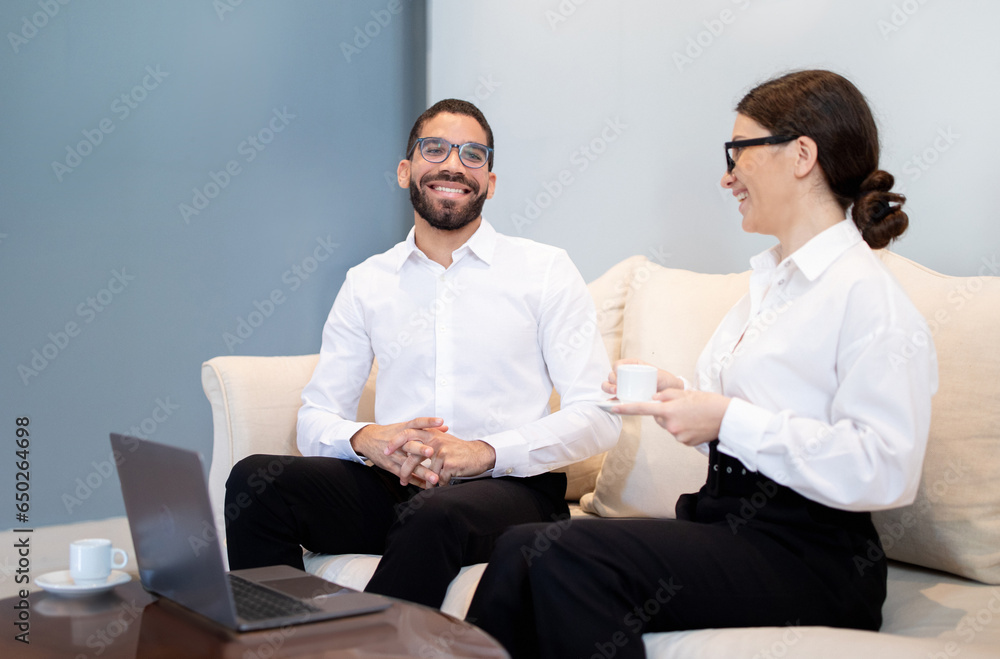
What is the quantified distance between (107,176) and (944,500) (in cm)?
276

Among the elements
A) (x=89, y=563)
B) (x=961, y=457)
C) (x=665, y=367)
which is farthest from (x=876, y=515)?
(x=89, y=563)

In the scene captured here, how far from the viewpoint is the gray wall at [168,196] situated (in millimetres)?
2910

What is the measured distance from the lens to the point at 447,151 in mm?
2100

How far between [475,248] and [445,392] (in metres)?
0.35

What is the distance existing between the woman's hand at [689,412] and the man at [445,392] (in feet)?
1.51

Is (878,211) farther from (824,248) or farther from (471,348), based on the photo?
(471,348)

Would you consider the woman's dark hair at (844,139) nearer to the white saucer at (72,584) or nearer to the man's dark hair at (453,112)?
the man's dark hair at (453,112)

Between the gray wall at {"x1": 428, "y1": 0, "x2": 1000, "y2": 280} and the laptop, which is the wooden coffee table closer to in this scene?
the laptop

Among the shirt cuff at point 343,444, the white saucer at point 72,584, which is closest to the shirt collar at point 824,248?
the shirt cuff at point 343,444

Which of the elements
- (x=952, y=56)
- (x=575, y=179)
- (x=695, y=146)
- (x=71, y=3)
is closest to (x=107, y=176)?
(x=71, y=3)

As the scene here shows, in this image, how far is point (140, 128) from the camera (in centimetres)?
308

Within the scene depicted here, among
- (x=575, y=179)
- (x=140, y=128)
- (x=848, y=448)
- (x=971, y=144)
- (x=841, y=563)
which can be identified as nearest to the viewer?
(x=848, y=448)

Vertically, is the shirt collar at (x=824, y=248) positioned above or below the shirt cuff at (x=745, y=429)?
above

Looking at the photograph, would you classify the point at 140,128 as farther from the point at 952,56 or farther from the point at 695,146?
the point at 952,56
